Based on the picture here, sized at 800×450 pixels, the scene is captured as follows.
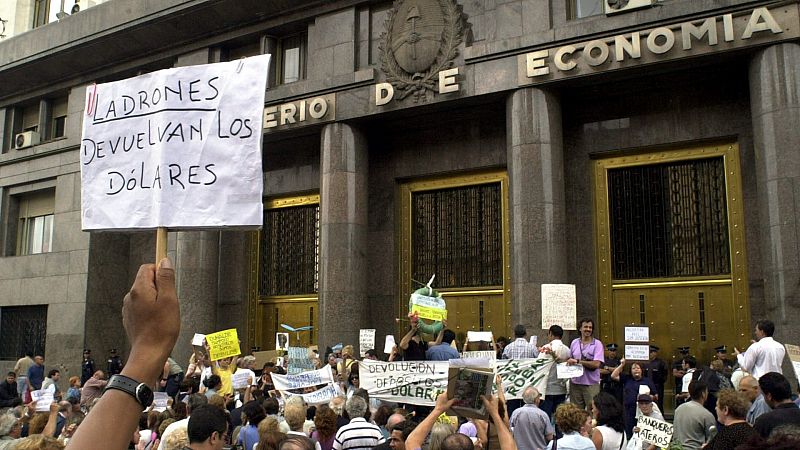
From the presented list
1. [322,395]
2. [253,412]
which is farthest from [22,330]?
[253,412]

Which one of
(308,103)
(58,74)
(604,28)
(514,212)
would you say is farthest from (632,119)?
(58,74)

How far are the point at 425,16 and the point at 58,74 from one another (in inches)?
637

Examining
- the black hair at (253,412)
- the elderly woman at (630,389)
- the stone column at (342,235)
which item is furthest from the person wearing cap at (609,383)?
the stone column at (342,235)

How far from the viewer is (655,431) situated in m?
7.94

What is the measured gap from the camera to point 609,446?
7395 millimetres

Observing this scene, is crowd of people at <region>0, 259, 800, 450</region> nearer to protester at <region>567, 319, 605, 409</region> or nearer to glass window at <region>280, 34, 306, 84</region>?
protester at <region>567, 319, 605, 409</region>

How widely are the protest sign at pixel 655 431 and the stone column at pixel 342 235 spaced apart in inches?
451

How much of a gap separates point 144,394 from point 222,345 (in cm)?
1184

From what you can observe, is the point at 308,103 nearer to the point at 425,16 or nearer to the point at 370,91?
the point at 370,91

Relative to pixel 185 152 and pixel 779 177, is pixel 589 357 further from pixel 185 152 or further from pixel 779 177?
pixel 185 152

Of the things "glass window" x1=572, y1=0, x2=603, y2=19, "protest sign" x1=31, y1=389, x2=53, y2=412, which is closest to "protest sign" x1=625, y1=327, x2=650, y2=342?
"glass window" x1=572, y1=0, x2=603, y2=19

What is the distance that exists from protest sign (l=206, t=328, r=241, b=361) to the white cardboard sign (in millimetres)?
8431

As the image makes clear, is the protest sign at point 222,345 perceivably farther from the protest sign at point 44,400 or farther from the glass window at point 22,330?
the glass window at point 22,330

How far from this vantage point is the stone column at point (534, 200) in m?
16.1
